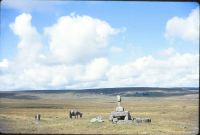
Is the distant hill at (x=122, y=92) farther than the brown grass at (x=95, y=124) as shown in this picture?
Yes

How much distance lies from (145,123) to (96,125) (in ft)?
8.45

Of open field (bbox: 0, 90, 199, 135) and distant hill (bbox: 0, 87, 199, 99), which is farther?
distant hill (bbox: 0, 87, 199, 99)

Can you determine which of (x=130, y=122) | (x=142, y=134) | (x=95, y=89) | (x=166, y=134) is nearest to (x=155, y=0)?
(x=142, y=134)

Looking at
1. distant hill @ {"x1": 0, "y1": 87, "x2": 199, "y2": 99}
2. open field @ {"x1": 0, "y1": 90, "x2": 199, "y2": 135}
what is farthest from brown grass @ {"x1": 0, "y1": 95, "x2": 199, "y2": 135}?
distant hill @ {"x1": 0, "y1": 87, "x2": 199, "y2": 99}

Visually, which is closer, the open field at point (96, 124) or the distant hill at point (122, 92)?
the open field at point (96, 124)

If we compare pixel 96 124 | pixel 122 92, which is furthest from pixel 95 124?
pixel 122 92

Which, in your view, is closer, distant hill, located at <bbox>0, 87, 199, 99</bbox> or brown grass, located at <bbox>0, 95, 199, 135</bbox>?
A: brown grass, located at <bbox>0, 95, 199, 135</bbox>

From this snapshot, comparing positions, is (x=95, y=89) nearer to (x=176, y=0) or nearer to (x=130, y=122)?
(x=130, y=122)

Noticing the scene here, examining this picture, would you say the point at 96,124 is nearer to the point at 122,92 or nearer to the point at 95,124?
the point at 95,124

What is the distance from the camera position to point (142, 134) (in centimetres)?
1312

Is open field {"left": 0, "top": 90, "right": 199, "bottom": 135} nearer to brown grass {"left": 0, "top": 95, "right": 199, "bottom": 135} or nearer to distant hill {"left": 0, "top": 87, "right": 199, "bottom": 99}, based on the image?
brown grass {"left": 0, "top": 95, "right": 199, "bottom": 135}

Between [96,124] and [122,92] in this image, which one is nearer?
[96,124]

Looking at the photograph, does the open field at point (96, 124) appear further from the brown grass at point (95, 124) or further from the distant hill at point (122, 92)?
the distant hill at point (122, 92)

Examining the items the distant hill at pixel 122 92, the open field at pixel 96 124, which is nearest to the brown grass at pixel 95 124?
the open field at pixel 96 124
